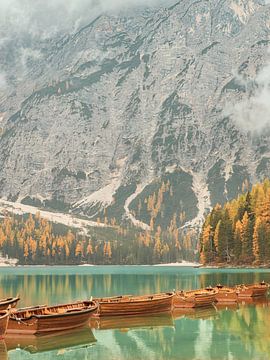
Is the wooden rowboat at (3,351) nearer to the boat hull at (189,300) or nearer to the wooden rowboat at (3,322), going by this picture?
the wooden rowboat at (3,322)

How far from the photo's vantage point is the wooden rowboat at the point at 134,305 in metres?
67.6

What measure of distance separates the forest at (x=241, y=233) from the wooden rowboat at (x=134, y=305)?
94.3 metres

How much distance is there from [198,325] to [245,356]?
60.3 feet

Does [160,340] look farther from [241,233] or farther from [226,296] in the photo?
[241,233]

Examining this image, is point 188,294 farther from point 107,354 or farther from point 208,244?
point 208,244

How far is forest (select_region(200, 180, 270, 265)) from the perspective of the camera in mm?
162125

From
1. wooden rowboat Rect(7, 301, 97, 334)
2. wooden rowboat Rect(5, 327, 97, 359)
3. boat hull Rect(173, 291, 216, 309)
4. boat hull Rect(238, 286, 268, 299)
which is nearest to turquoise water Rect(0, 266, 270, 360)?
wooden rowboat Rect(5, 327, 97, 359)

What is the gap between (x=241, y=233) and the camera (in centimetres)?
17038

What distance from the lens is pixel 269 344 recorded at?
1890 inches

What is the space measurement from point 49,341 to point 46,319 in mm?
2744

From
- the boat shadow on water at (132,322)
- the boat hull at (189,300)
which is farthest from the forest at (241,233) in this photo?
the boat shadow on water at (132,322)

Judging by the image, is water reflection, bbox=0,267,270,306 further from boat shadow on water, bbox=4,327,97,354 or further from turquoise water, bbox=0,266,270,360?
boat shadow on water, bbox=4,327,97,354

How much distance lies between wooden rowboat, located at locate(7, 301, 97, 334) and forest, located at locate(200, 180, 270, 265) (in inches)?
4343

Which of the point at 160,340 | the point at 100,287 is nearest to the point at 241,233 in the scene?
the point at 100,287
